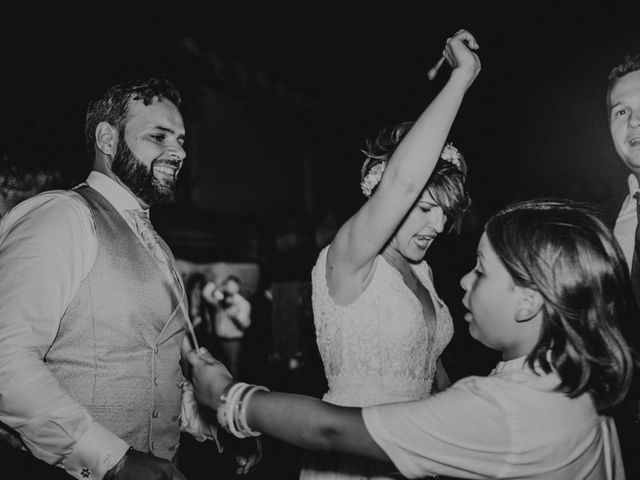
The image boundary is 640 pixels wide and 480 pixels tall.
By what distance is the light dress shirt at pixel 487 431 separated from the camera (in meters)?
1.07

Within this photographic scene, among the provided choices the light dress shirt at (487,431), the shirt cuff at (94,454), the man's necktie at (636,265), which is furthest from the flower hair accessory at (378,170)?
the shirt cuff at (94,454)

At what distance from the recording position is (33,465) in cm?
144

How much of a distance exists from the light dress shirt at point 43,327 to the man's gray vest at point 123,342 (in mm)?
77

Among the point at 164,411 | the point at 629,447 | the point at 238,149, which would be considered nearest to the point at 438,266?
the point at 629,447

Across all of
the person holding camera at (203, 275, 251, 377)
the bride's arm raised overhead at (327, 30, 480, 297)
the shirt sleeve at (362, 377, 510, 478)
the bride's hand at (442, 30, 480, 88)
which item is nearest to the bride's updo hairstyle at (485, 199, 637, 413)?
the shirt sleeve at (362, 377, 510, 478)

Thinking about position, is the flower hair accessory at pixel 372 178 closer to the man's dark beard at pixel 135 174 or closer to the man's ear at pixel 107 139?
the man's dark beard at pixel 135 174

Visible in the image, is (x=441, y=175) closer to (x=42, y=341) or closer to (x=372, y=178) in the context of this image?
(x=372, y=178)

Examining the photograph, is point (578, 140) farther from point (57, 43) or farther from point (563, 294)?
point (563, 294)

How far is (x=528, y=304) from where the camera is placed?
1.20m

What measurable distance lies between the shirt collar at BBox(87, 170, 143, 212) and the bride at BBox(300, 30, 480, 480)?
71 centimetres

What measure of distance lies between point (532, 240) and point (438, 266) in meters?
3.57

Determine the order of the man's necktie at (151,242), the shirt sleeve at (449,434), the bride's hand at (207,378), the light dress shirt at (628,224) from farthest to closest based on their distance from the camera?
the light dress shirt at (628,224) → the man's necktie at (151,242) → the bride's hand at (207,378) → the shirt sleeve at (449,434)

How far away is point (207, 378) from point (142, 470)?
1.01 feet

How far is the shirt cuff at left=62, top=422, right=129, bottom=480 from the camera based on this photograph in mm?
1388
